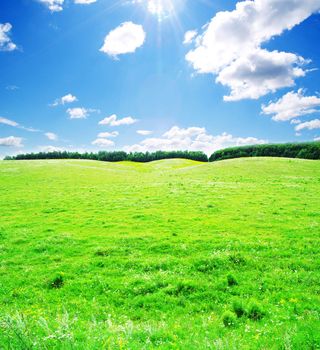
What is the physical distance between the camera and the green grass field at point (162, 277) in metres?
7.23

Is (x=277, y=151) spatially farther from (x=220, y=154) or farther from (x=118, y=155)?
(x=118, y=155)

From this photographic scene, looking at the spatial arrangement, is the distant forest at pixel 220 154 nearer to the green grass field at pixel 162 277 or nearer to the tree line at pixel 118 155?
the tree line at pixel 118 155

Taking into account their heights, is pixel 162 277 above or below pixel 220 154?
below

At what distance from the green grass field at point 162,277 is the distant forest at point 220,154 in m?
93.7

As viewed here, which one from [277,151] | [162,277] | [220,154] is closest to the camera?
[162,277]

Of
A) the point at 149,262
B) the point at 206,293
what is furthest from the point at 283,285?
the point at 149,262

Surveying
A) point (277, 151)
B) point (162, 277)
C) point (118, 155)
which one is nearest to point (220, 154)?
point (277, 151)

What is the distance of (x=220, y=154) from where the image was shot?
5669 inches

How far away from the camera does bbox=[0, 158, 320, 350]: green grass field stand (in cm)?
723

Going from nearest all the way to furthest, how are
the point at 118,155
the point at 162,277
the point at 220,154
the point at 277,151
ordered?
the point at 162,277 < the point at 277,151 < the point at 220,154 < the point at 118,155

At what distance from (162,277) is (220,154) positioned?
138 meters

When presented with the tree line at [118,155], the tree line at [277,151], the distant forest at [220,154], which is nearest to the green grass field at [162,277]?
the tree line at [277,151]

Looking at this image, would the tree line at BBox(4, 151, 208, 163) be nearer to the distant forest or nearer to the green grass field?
the distant forest

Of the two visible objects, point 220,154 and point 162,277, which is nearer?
point 162,277
